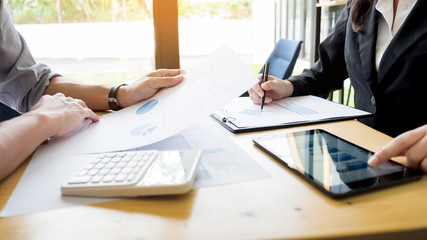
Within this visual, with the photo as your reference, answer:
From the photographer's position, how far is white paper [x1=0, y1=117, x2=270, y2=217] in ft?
1.46

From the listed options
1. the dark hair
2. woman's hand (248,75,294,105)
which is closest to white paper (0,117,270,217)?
woman's hand (248,75,294,105)

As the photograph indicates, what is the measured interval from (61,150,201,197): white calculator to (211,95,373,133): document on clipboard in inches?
9.7

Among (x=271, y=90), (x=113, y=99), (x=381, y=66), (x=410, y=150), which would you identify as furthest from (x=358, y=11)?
(x=113, y=99)

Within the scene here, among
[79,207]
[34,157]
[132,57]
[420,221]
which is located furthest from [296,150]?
[132,57]

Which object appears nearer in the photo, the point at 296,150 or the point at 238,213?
the point at 238,213

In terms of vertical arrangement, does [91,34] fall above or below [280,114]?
above

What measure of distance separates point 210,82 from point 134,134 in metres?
0.19

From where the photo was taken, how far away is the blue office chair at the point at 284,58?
2318 mm

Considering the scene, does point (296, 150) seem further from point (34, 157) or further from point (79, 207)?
point (34, 157)

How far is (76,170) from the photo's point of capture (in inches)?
21.1

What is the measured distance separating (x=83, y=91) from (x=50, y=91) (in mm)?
107

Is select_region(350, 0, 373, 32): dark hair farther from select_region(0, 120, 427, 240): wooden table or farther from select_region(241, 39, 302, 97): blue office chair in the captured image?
select_region(241, 39, 302, 97): blue office chair

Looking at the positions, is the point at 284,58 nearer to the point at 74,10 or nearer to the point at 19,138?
the point at 74,10

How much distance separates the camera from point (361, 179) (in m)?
0.46
